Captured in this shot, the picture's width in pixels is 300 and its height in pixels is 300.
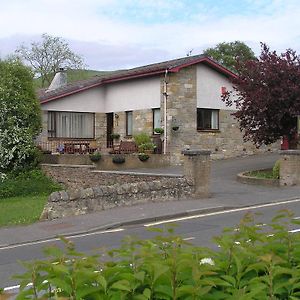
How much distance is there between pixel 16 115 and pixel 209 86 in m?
11.5

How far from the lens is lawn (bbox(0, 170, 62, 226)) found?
17905 millimetres

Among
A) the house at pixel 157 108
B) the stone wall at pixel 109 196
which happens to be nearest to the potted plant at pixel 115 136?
the house at pixel 157 108

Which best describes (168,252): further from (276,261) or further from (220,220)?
(220,220)

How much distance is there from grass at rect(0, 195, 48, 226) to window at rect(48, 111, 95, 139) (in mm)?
9039

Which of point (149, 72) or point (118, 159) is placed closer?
point (118, 159)

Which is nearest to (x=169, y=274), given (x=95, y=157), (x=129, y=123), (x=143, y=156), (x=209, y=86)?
(x=143, y=156)

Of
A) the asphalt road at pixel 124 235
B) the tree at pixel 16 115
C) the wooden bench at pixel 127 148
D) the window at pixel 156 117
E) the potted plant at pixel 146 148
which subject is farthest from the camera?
the window at pixel 156 117

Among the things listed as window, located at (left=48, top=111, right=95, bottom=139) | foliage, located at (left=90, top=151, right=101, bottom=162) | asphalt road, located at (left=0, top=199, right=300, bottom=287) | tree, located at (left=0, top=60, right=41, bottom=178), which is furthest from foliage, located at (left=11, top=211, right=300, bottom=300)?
window, located at (left=48, top=111, right=95, bottom=139)

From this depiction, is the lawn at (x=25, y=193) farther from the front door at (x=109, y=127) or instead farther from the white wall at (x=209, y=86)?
the white wall at (x=209, y=86)

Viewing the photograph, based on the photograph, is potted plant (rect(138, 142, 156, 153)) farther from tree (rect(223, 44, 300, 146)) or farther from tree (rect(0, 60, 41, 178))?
tree (rect(223, 44, 300, 146))

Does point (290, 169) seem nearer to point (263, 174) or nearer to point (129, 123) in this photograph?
point (263, 174)

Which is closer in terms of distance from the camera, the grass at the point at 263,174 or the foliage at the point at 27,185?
the grass at the point at 263,174

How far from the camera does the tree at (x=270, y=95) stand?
2162 cm

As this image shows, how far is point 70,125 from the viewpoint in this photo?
32.9 m
